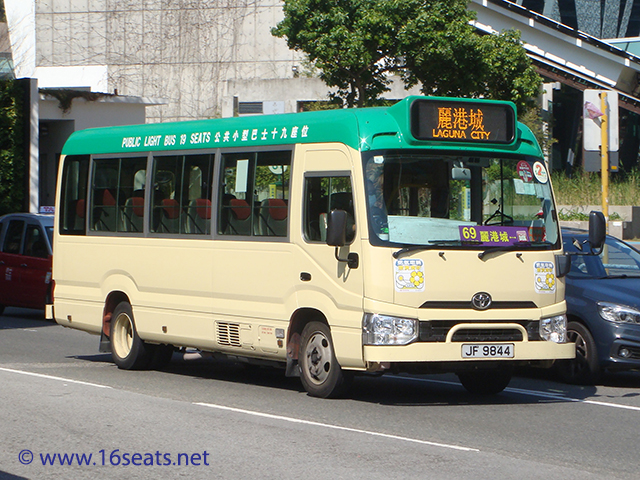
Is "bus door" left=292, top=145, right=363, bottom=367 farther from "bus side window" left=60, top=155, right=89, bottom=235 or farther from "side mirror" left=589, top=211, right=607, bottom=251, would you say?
"bus side window" left=60, top=155, right=89, bottom=235

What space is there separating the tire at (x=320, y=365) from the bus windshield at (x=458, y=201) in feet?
3.92

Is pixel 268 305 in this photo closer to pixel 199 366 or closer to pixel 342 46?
pixel 199 366

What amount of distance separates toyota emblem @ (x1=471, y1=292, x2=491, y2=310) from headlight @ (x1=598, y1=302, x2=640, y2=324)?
7.53 feet

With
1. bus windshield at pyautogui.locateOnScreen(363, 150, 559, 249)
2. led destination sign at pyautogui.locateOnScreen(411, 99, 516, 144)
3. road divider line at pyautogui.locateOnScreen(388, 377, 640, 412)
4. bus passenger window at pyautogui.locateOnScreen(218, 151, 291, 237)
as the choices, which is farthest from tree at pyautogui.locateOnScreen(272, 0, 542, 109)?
bus windshield at pyautogui.locateOnScreen(363, 150, 559, 249)

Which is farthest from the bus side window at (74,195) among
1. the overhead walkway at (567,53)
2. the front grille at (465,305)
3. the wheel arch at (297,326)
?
the overhead walkway at (567,53)

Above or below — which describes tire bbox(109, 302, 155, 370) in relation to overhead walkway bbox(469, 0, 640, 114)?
below

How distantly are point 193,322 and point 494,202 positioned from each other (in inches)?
138

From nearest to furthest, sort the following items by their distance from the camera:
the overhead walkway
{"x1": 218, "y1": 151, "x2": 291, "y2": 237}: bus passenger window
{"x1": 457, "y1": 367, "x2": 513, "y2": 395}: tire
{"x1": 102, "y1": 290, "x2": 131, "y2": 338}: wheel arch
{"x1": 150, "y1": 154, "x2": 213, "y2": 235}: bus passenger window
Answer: {"x1": 218, "y1": 151, "x2": 291, "y2": 237}: bus passenger window, {"x1": 457, "y1": 367, "x2": 513, "y2": 395}: tire, {"x1": 150, "y1": 154, "x2": 213, "y2": 235}: bus passenger window, {"x1": 102, "y1": 290, "x2": 131, "y2": 338}: wheel arch, the overhead walkway

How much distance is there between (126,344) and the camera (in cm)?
1218

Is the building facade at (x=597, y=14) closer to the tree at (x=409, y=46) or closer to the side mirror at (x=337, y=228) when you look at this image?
the tree at (x=409, y=46)

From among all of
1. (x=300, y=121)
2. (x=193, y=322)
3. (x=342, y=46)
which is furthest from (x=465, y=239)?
(x=342, y=46)

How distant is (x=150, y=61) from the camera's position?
57625 millimetres

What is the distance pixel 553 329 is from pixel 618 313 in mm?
1681

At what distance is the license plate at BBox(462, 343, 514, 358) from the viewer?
9.09m
